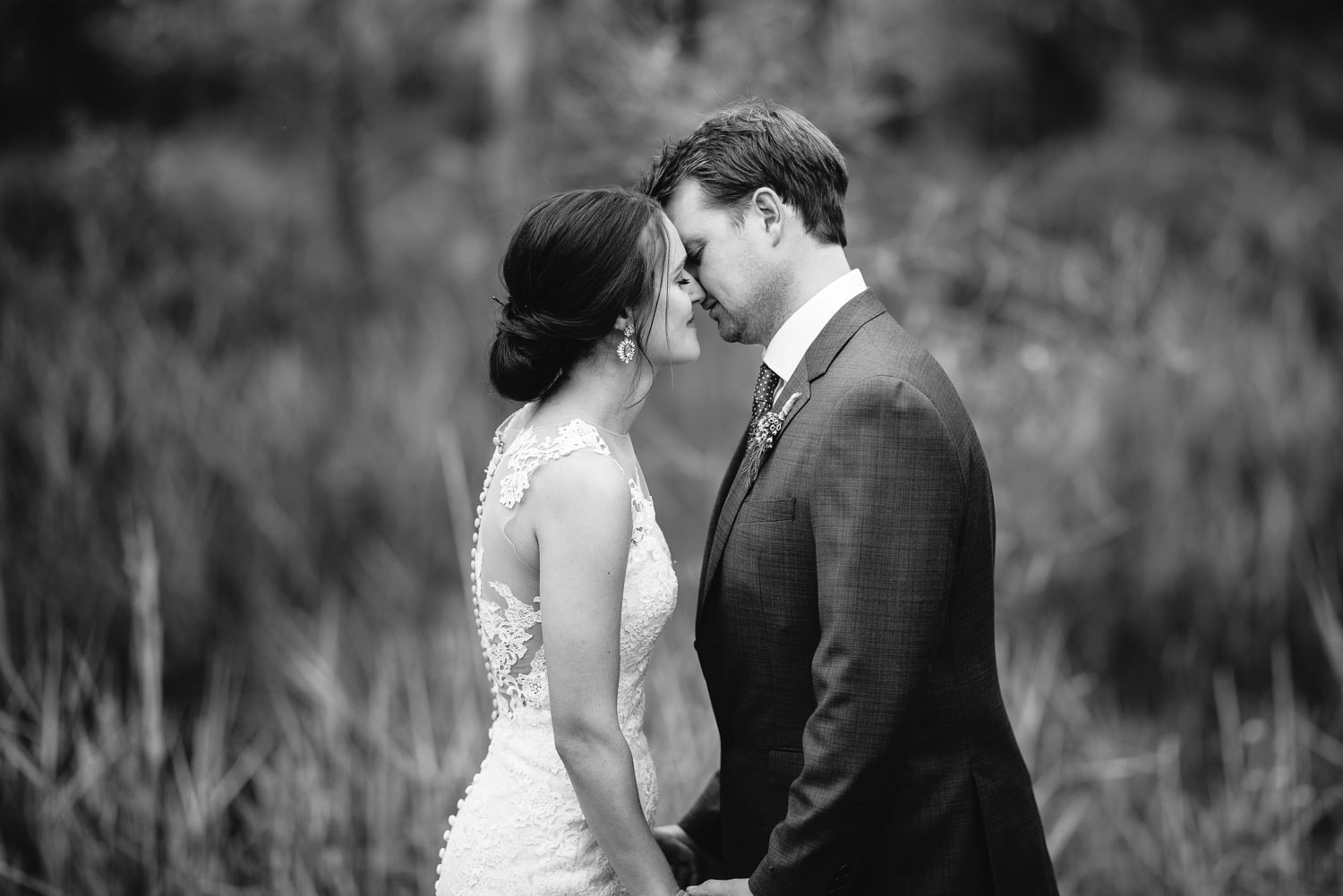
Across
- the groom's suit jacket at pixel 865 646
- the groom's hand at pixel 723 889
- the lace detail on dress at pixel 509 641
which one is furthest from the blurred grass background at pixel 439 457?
the groom's hand at pixel 723 889

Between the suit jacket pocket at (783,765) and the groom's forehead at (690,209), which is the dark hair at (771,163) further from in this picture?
the suit jacket pocket at (783,765)

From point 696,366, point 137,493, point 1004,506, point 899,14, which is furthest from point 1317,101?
point 137,493

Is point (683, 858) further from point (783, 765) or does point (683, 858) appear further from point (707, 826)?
point (783, 765)

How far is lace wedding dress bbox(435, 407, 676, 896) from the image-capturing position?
2.25 m

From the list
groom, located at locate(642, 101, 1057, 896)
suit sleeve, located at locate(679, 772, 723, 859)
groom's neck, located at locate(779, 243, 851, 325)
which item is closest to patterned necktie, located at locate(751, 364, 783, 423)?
groom, located at locate(642, 101, 1057, 896)

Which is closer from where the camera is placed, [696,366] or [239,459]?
[239,459]

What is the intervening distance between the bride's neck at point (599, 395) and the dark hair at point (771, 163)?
0.41 m

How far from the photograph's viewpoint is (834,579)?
1962mm

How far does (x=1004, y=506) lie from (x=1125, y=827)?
1.31 m

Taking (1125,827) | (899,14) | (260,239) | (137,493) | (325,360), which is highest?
(899,14)

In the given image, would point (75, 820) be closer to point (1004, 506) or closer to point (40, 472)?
point (40, 472)

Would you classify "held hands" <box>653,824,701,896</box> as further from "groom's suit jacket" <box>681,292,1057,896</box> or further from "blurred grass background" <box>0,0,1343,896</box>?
"blurred grass background" <box>0,0,1343,896</box>

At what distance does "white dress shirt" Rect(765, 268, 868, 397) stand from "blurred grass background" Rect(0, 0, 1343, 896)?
73 cm

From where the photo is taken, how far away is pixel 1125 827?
164 inches
